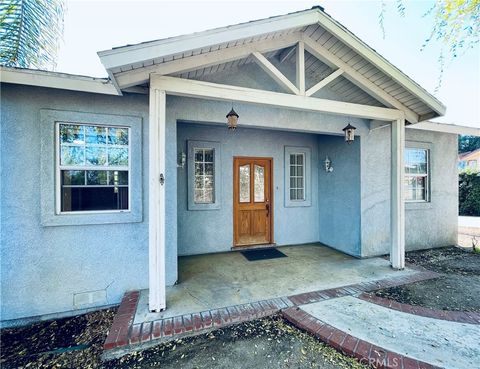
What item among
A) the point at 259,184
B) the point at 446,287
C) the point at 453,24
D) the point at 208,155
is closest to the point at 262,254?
the point at 259,184

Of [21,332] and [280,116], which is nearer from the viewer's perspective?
[21,332]

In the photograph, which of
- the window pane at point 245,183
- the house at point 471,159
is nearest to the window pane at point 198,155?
the window pane at point 245,183

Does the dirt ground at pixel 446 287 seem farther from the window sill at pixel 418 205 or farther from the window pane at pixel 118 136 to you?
the window pane at pixel 118 136

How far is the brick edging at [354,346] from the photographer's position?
7.73ft

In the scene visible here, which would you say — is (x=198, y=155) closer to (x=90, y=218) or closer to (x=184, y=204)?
(x=184, y=204)

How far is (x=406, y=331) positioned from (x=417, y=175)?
17.5ft

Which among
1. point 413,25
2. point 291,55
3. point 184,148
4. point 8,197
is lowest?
point 8,197

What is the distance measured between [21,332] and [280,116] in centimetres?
564

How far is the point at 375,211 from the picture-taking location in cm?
573

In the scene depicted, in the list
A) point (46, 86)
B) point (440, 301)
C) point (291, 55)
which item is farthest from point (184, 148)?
point (440, 301)

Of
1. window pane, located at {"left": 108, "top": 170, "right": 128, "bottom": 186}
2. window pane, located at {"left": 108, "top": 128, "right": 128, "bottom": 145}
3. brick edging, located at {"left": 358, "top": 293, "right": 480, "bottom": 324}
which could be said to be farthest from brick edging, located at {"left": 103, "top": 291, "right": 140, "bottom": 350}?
brick edging, located at {"left": 358, "top": 293, "right": 480, "bottom": 324}

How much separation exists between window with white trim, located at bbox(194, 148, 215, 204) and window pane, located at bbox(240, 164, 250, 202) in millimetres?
835

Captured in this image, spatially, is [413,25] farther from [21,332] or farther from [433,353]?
[21,332]

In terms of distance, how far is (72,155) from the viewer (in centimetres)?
367
